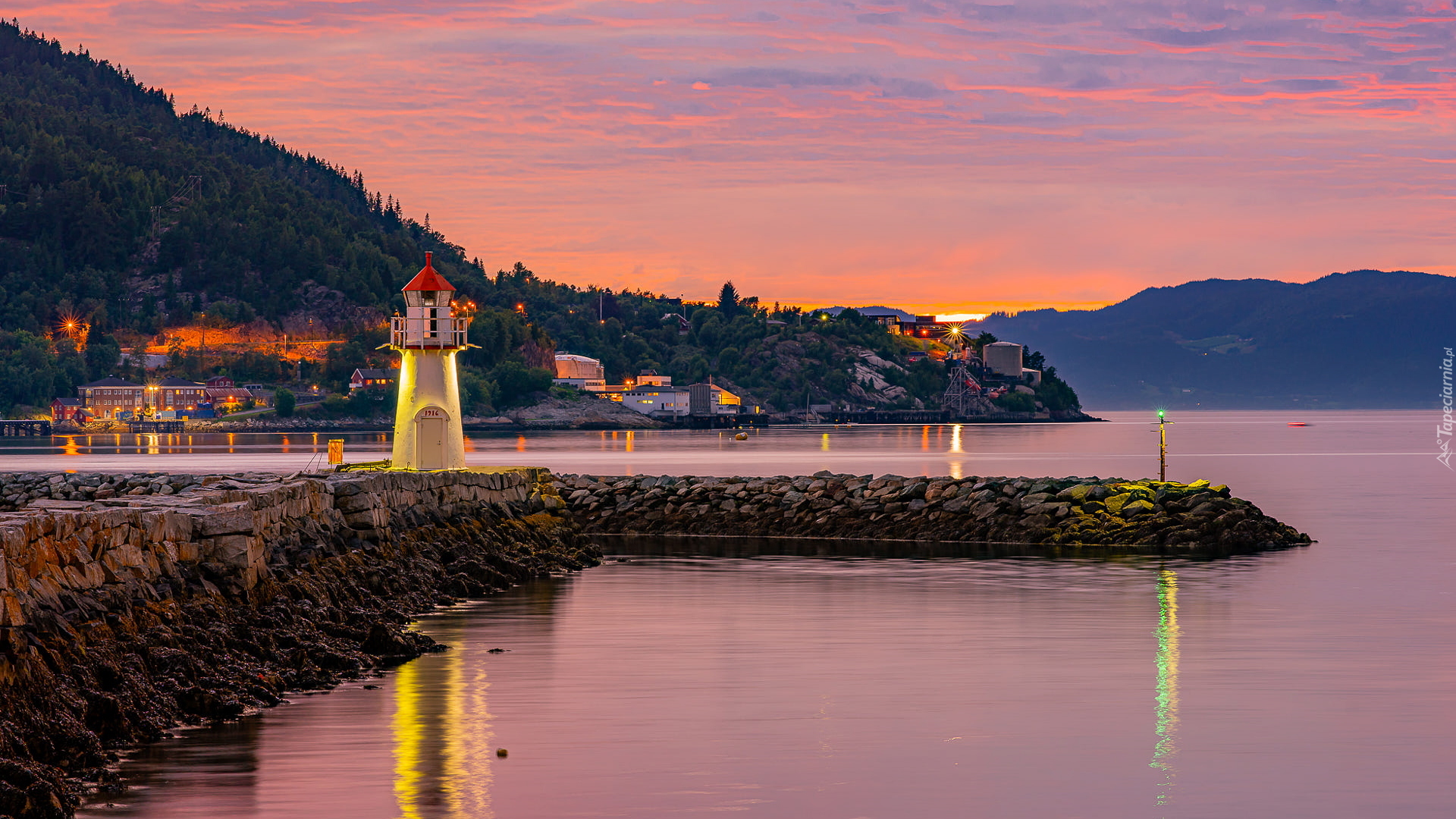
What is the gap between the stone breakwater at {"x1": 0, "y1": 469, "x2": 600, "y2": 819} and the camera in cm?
1327

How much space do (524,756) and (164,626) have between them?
4131mm

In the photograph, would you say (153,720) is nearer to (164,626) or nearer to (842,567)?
(164,626)

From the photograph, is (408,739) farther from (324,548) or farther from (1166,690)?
(324,548)

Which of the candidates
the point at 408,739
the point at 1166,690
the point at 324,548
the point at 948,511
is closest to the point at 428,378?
the point at 948,511

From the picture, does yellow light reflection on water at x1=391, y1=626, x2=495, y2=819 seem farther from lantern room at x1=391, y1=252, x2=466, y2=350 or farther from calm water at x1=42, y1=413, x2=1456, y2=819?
lantern room at x1=391, y1=252, x2=466, y2=350

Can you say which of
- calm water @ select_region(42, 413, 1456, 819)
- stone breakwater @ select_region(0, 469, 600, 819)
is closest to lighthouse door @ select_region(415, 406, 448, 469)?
calm water @ select_region(42, 413, 1456, 819)

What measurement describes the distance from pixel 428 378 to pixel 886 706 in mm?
22968

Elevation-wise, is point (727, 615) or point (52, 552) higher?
point (52, 552)

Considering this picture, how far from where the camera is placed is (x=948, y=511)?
40688 mm

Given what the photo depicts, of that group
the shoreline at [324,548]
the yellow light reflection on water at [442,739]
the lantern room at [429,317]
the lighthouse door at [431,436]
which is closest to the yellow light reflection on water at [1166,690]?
the yellow light reflection on water at [442,739]

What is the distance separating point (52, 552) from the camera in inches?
594

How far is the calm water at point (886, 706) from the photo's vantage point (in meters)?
13.4

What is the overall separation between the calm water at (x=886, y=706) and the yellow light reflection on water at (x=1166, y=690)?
0.06 metres

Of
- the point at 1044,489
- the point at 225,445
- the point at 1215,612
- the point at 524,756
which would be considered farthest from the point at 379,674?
the point at 225,445
